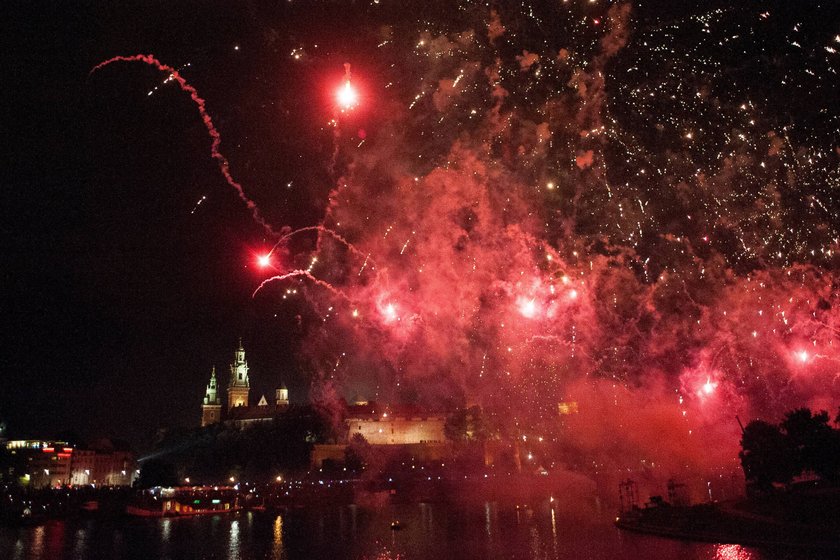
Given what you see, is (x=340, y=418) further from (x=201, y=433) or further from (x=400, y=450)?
(x=201, y=433)

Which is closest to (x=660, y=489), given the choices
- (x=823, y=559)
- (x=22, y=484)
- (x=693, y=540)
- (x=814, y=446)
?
(x=814, y=446)

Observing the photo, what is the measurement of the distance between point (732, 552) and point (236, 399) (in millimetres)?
97168

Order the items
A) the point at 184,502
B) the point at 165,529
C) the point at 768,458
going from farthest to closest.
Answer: the point at 184,502, the point at 165,529, the point at 768,458

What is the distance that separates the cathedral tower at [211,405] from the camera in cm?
10712

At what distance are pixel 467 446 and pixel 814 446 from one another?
51.3 metres

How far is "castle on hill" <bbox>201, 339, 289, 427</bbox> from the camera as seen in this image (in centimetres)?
9988

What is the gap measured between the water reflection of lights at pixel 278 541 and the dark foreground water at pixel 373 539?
0.05 metres

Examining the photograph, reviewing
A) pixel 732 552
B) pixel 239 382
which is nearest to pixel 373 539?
pixel 732 552

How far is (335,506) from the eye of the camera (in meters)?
57.2

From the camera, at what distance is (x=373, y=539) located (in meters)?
30.0

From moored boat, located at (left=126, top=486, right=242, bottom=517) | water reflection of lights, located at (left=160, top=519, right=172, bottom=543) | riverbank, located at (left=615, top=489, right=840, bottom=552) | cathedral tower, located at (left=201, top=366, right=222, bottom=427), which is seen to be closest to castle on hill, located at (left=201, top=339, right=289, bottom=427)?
cathedral tower, located at (left=201, top=366, right=222, bottom=427)

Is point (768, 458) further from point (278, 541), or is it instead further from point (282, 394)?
point (282, 394)

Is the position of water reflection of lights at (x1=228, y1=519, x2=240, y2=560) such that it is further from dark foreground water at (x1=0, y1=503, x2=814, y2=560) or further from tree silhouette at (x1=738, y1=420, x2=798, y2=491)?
tree silhouette at (x1=738, y1=420, x2=798, y2=491)

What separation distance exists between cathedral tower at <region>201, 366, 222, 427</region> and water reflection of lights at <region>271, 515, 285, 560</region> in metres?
66.8
